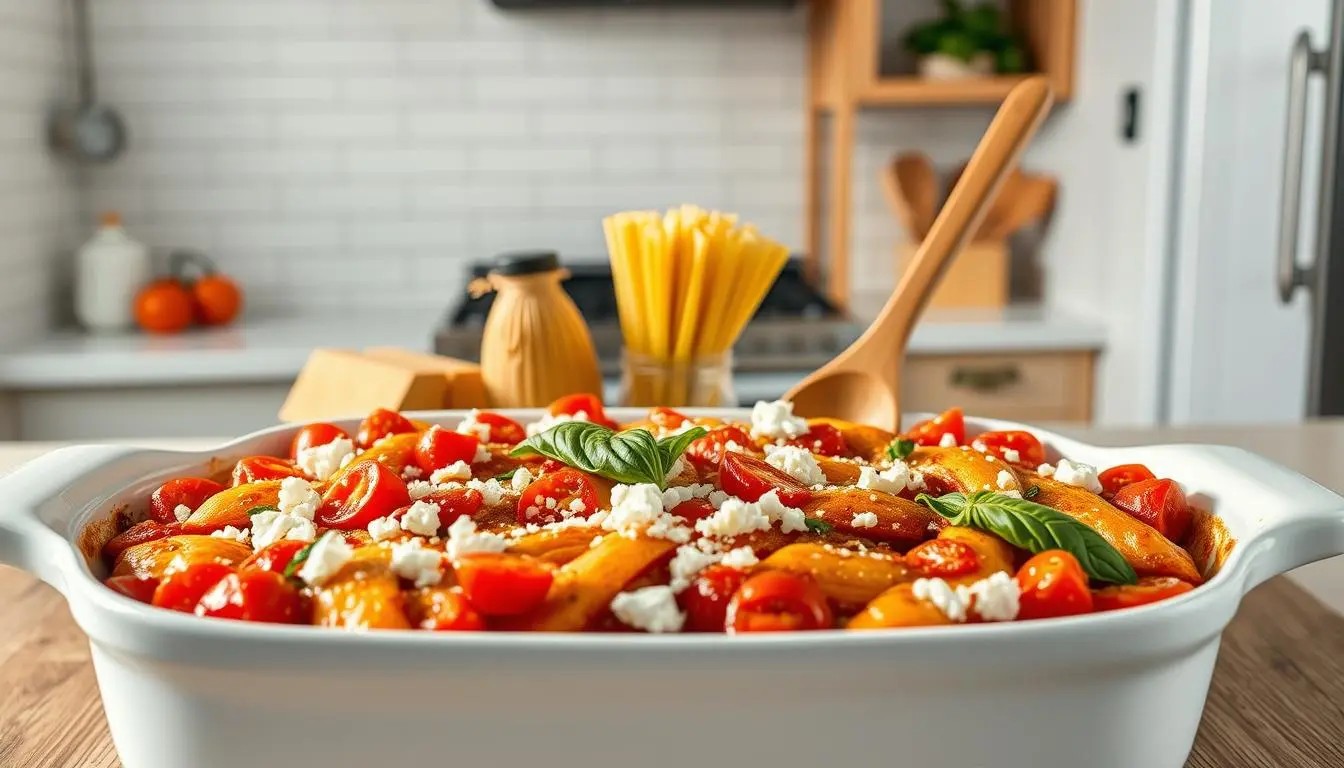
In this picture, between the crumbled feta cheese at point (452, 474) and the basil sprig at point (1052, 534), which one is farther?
the crumbled feta cheese at point (452, 474)

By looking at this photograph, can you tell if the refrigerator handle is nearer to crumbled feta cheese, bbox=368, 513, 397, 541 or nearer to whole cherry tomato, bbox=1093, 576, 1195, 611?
whole cherry tomato, bbox=1093, 576, 1195, 611

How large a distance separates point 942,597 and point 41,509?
55 cm

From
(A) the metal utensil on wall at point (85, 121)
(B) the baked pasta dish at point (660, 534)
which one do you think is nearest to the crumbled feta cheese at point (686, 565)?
(B) the baked pasta dish at point (660, 534)

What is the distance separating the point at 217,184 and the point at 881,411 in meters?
2.69

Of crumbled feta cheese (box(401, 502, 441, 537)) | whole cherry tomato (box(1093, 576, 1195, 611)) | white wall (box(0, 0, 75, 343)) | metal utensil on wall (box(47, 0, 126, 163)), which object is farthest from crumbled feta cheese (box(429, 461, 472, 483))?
metal utensil on wall (box(47, 0, 126, 163))

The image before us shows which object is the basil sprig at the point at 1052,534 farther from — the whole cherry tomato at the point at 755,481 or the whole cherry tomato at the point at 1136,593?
the whole cherry tomato at the point at 755,481

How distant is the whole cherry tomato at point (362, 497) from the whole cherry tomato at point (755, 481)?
21 centimetres

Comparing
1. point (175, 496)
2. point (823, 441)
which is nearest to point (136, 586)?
point (175, 496)

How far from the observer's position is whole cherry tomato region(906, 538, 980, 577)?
73 centimetres

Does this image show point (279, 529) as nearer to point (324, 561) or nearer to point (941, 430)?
point (324, 561)

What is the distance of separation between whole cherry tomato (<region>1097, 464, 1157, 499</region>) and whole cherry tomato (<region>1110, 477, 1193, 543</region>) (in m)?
0.04

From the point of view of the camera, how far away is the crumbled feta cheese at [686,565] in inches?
27.8

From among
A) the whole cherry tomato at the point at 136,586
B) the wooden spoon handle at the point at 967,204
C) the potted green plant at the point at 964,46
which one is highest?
the potted green plant at the point at 964,46

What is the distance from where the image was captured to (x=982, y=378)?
2.96 meters
